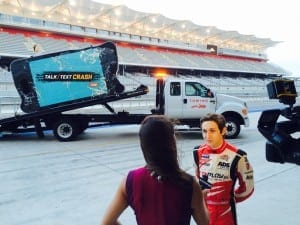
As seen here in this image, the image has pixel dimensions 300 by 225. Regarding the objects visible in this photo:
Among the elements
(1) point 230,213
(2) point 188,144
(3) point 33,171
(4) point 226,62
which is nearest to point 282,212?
(1) point 230,213

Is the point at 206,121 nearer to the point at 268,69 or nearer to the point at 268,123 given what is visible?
the point at 268,123

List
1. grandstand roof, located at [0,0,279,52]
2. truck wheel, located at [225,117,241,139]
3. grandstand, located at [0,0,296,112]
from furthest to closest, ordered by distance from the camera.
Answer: grandstand roof, located at [0,0,279,52], grandstand, located at [0,0,296,112], truck wheel, located at [225,117,241,139]

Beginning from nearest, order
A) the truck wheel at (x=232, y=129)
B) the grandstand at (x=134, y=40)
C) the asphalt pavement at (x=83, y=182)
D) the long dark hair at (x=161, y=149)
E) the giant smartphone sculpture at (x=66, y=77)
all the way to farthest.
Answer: the long dark hair at (x=161, y=149) → the asphalt pavement at (x=83, y=182) → the giant smartphone sculpture at (x=66, y=77) → the truck wheel at (x=232, y=129) → the grandstand at (x=134, y=40)

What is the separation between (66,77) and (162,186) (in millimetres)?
9475

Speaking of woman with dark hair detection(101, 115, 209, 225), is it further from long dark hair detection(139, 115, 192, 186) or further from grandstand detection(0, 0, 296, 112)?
grandstand detection(0, 0, 296, 112)

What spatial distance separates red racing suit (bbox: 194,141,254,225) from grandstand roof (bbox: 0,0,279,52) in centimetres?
4624

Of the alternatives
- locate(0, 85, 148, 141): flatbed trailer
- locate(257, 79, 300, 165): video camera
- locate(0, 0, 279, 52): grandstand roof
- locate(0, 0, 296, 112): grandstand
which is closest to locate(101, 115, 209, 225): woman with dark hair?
locate(257, 79, 300, 165): video camera

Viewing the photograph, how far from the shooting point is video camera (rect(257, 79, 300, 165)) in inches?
115

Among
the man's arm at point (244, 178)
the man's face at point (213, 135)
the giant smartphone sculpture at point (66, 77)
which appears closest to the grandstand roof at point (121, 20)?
the giant smartphone sculpture at point (66, 77)

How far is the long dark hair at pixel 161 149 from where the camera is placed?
4.88 ft

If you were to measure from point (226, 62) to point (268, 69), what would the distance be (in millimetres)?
13350

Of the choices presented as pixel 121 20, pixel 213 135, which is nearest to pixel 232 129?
pixel 213 135

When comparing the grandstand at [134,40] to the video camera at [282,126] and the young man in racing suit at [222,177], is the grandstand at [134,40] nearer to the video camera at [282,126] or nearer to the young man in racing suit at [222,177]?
the video camera at [282,126]

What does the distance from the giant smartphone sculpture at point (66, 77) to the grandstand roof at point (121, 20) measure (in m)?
37.2
